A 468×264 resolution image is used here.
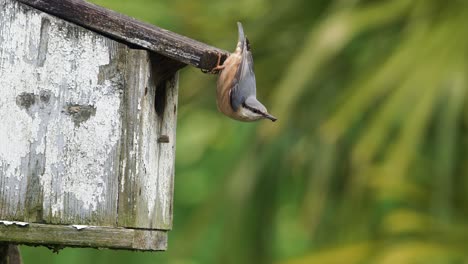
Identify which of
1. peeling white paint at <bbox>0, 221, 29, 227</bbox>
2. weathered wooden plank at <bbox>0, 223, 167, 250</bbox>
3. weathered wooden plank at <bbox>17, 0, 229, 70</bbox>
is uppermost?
weathered wooden plank at <bbox>17, 0, 229, 70</bbox>

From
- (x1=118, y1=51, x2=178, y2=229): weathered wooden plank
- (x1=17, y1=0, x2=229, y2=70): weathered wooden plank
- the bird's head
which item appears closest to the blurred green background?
the bird's head

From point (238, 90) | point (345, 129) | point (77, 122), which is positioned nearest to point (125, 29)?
point (77, 122)

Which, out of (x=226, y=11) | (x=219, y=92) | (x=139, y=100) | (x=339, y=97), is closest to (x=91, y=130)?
(x=139, y=100)

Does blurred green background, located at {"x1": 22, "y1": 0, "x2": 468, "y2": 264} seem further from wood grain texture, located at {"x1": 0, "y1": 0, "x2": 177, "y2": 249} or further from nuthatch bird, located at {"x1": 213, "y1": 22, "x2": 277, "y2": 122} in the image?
wood grain texture, located at {"x1": 0, "y1": 0, "x2": 177, "y2": 249}

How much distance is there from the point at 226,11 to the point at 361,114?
0.96m

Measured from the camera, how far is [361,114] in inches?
229

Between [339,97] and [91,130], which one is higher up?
[339,97]

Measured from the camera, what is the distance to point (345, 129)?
5578 mm

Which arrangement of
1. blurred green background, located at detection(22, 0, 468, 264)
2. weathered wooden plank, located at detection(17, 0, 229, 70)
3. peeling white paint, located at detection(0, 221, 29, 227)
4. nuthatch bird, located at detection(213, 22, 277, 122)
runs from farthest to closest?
blurred green background, located at detection(22, 0, 468, 264), nuthatch bird, located at detection(213, 22, 277, 122), weathered wooden plank, located at detection(17, 0, 229, 70), peeling white paint, located at detection(0, 221, 29, 227)

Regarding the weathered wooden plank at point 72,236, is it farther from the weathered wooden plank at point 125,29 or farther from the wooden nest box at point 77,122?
the weathered wooden plank at point 125,29

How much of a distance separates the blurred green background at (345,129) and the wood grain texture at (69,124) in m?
1.51

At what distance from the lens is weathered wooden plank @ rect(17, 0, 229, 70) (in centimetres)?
353

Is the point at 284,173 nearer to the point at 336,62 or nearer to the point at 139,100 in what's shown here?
the point at 336,62

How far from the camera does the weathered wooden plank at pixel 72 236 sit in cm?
343
